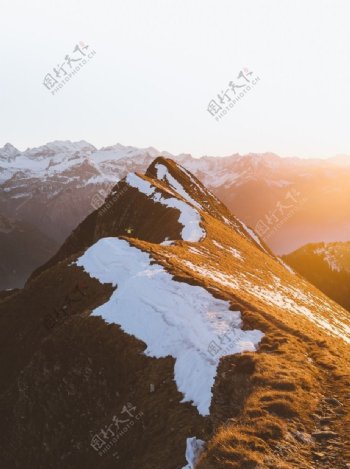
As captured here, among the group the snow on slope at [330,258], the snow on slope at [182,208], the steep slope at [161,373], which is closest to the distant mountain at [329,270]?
the snow on slope at [330,258]

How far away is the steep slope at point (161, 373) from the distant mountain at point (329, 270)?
141 metres

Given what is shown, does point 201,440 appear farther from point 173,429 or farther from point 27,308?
point 27,308

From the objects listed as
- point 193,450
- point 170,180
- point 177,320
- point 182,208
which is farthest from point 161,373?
point 170,180

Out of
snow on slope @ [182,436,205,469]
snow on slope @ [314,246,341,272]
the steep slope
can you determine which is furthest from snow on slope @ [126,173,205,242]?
snow on slope @ [314,246,341,272]

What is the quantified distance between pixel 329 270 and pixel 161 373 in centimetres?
17759

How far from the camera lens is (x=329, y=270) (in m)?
183

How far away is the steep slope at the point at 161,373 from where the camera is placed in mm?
14156

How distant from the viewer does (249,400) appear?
15445 millimetres

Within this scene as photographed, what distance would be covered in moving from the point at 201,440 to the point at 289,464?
10.8ft

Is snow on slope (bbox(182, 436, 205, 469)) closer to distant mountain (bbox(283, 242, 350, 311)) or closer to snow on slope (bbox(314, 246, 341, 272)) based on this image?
distant mountain (bbox(283, 242, 350, 311))

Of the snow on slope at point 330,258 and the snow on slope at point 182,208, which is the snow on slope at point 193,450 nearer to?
the snow on slope at point 182,208

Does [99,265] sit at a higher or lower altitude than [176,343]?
higher

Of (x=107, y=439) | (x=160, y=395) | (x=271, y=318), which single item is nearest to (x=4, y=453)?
(x=107, y=439)

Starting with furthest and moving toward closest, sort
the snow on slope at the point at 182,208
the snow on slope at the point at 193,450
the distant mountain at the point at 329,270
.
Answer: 1. the distant mountain at the point at 329,270
2. the snow on slope at the point at 182,208
3. the snow on slope at the point at 193,450
